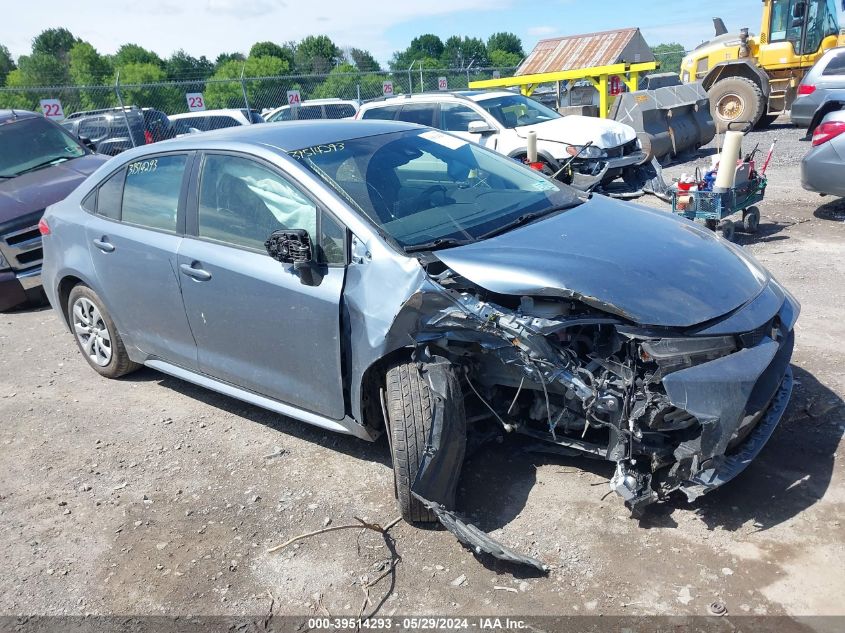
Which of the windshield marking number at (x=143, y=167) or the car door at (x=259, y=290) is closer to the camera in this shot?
the car door at (x=259, y=290)

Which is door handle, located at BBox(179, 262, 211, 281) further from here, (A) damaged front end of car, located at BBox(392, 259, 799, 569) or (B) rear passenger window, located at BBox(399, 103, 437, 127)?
(B) rear passenger window, located at BBox(399, 103, 437, 127)

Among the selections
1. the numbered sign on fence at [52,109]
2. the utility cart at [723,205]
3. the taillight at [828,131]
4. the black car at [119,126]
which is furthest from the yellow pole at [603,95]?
the numbered sign on fence at [52,109]

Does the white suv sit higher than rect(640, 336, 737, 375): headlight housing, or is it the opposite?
the white suv

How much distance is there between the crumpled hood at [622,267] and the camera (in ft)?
9.85

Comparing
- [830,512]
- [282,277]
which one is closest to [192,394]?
[282,277]

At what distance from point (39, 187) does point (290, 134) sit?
4.78 m

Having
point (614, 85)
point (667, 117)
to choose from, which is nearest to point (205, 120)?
point (614, 85)

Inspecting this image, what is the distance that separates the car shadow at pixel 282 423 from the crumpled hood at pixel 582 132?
654cm

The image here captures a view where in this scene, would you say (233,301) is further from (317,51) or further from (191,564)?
(317,51)

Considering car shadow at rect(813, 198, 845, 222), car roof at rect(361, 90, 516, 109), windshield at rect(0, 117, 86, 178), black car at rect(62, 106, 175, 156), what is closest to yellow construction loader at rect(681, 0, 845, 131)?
car roof at rect(361, 90, 516, 109)

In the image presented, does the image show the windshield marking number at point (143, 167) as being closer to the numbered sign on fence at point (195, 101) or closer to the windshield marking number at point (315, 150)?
the windshield marking number at point (315, 150)

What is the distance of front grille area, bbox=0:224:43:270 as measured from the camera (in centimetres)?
695

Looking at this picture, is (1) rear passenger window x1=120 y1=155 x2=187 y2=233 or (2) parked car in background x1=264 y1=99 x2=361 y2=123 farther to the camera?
(2) parked car in background x1=264 y1=99 x2=361 y2=123

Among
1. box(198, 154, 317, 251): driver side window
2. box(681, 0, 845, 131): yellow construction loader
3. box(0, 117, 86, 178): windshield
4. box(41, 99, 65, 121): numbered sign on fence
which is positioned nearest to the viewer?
box(198, 154, 317, 251): driver side window
